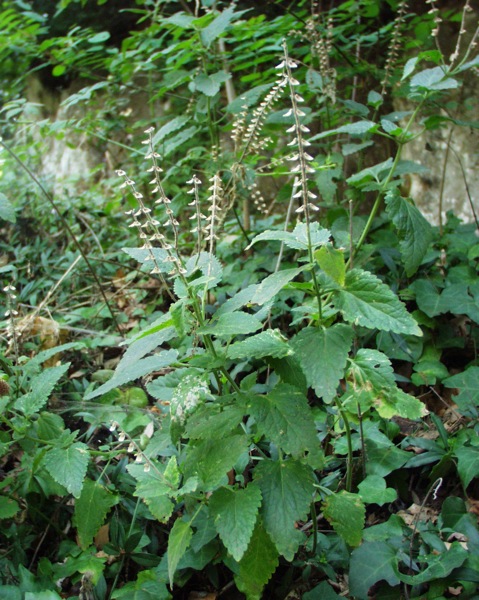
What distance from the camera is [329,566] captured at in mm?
1764

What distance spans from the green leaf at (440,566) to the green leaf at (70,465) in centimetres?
107

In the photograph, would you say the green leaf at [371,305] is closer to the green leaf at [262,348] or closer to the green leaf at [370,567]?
the green leaf at [262,348]

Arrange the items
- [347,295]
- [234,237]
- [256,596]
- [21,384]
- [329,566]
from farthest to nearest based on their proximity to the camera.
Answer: [234,237]
[21,384]
[329,566]
[256,596]
[347,295]

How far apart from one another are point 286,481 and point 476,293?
1678 mm

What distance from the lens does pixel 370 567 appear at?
1682 millimetres

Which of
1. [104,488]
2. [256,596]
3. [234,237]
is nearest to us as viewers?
[256,596]

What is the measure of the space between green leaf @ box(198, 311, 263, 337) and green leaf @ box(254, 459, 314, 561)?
1.41 ft

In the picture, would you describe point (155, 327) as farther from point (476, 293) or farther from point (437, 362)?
point (476, 293)

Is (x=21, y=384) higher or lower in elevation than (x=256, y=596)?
higher

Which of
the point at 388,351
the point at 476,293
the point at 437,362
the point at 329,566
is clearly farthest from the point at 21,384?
the point at 476,293

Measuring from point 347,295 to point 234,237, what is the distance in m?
2.47

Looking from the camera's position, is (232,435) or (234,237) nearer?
(232,435)

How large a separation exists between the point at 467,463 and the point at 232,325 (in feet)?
3.84

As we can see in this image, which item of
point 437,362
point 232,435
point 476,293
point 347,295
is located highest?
point 347,295
